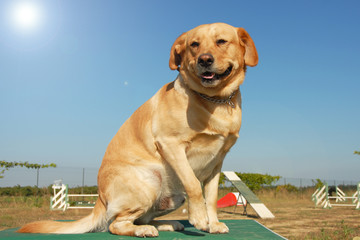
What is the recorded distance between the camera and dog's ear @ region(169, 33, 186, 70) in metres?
3.09

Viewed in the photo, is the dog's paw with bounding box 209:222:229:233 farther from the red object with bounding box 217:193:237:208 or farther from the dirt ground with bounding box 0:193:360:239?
the red object with bounding box 217:193:237:208

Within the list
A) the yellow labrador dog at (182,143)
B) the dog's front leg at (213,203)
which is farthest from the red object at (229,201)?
the yellow labrador dog at (182,143)

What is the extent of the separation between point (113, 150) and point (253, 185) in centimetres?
1639

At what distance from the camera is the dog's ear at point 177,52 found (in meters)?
3.09

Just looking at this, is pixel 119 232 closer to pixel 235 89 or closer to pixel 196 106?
pixel 196 106

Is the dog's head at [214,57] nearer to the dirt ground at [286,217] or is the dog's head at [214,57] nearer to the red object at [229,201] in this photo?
the dirt ground at [286,217]

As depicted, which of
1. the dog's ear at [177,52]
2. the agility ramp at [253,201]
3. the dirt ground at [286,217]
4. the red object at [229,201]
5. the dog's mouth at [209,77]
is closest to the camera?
the dog's mouth at [209,77]

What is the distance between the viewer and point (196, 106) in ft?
9.54

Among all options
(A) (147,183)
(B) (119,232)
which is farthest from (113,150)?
(B) (119,232)

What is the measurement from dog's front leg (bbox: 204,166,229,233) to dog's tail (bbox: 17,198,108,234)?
3.57 feet

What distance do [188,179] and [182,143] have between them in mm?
339

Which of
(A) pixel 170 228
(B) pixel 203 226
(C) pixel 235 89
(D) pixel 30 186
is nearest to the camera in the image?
(B) pixel 203 226

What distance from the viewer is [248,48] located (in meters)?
3.02

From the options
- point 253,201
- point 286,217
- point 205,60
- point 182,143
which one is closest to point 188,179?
point 182,143
